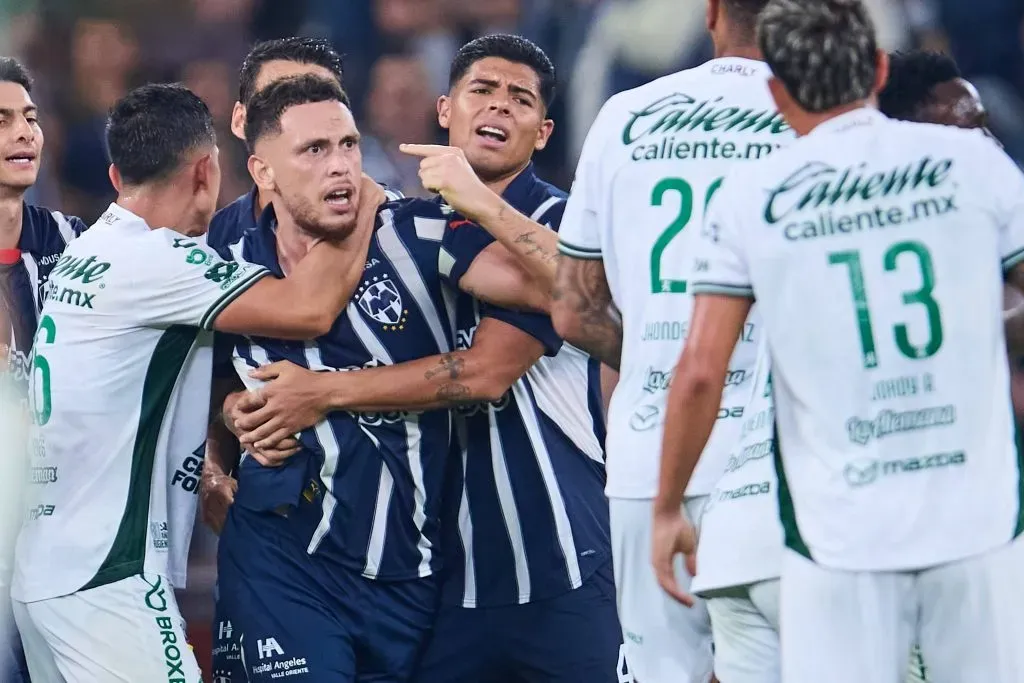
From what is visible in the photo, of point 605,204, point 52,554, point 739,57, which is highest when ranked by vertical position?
point 739,57

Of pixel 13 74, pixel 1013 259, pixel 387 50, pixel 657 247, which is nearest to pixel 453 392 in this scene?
pixel 657 247

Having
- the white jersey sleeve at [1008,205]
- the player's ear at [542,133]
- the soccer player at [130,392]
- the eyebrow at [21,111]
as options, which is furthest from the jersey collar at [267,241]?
the white jersey sleeve at [1008,205]

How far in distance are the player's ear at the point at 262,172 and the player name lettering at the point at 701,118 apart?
1.29 m

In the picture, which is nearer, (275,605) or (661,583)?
(661,583)

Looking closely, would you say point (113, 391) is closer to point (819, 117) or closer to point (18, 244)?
point (18, 244)

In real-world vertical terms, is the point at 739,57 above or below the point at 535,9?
below

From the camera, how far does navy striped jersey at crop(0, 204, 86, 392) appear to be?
5.38 m

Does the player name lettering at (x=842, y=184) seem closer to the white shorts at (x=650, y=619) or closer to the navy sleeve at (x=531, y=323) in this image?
the white shorts at (x=650, y=619)

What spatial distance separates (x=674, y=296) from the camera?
3.70 m

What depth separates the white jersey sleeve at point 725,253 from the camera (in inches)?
126

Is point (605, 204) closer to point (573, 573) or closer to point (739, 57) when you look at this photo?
point (739, 57)

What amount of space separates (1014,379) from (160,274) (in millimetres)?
4710

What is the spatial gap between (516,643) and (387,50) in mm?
5353

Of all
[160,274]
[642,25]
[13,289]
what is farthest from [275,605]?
[642,25]
